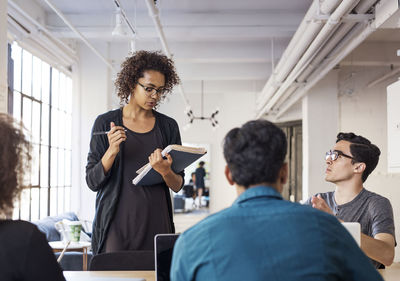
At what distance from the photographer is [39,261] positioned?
115 cm

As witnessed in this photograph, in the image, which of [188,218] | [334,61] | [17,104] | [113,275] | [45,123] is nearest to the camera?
[113,275]

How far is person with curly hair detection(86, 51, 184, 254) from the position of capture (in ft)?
7.80

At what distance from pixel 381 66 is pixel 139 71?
7369 mm

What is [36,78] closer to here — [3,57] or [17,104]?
[17,104]

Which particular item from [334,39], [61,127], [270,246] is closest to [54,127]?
[61,127]

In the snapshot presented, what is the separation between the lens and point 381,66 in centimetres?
908

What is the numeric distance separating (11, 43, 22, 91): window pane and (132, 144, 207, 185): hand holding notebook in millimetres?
4318

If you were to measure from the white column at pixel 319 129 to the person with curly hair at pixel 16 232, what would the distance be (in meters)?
7.96

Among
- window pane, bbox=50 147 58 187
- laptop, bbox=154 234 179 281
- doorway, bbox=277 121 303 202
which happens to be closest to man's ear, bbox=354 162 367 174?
laptop, bbox=154 234 179 281

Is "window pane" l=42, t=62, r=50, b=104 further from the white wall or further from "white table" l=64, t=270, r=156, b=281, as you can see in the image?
"white table" l=64, t=270, r=156, b=281

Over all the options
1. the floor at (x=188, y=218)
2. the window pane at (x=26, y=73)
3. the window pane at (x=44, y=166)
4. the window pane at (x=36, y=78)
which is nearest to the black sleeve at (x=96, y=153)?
the window pane at (x=26, y=73)

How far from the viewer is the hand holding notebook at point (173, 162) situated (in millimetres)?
2307

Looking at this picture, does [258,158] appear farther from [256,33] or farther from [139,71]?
[256,33]

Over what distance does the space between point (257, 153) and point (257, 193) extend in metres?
0.09
